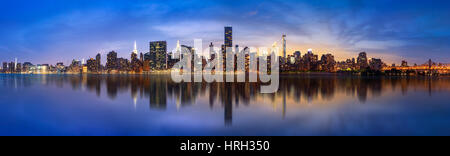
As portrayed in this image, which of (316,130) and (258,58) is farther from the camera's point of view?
(258,58)

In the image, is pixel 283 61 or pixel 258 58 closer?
pixel 258 58

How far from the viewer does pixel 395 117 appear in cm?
994

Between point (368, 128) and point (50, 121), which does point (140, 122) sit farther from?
point (368, 128)

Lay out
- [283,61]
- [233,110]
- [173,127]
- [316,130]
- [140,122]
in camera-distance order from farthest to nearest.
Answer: [283,61], [233,110], [140,122], [173,127], [316,130]

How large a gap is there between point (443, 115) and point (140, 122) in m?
14.2

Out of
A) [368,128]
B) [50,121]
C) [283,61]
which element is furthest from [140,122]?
[283,61]
